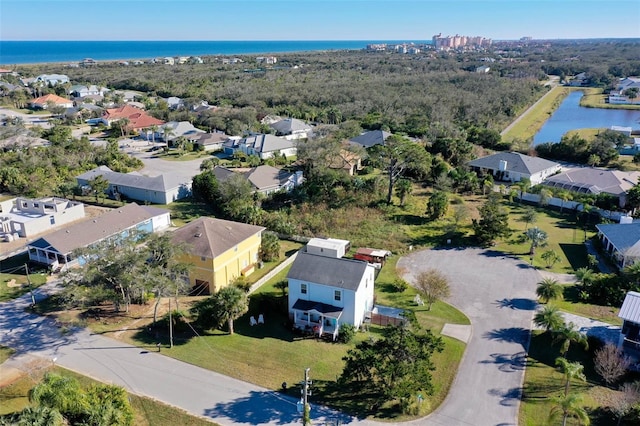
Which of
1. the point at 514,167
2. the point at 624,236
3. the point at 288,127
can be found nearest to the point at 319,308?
the point at 624,236

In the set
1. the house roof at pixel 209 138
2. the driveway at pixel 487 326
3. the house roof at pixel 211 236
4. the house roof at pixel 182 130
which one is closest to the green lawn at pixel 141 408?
the driveway at pixel 487 326

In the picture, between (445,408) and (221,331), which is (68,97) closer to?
(221,331)

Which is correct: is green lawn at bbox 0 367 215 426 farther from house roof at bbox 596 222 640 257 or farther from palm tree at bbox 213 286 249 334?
house roof at bbox 596 222 640 257

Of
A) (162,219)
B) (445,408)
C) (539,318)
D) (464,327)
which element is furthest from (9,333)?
(539,318)

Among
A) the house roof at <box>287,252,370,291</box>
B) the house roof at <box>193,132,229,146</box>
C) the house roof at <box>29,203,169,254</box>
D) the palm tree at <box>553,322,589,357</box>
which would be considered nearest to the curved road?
the palm tree at <box>553,322,589,357</box>

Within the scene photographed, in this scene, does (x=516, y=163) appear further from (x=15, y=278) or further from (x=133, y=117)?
(x=133, y=117)

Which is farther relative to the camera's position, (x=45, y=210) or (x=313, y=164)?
(x=313, y=164)
